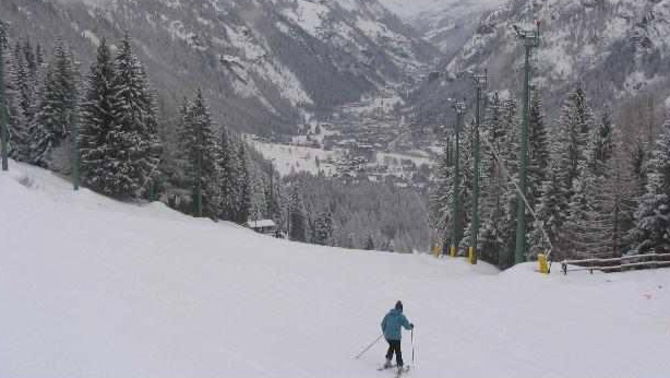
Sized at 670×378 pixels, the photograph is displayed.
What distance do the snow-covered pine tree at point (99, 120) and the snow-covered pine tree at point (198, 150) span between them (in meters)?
7.10

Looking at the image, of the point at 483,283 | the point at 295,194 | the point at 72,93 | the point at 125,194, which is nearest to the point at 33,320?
the point at 483,283

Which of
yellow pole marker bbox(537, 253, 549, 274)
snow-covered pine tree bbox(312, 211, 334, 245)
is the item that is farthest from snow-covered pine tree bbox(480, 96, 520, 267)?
snow-covered pine tree bbox(312, 211, 334, 245)

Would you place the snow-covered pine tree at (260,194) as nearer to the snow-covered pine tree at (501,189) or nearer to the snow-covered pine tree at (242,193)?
the snow-covered pine tree at (242,193)

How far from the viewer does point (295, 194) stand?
10419 cm

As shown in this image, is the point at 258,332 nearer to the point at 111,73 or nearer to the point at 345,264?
the point at 345,264

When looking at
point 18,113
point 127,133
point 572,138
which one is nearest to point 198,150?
point 127,133

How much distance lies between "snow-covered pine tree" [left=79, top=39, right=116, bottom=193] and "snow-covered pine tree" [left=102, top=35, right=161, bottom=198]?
0.28 metres

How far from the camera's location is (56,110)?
2185 inches

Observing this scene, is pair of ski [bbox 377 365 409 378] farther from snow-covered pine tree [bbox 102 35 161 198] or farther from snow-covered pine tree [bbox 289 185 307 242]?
snow-covered pine tree [bbox 289 185 307 242]

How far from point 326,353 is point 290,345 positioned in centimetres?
88

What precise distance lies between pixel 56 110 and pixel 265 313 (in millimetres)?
43068

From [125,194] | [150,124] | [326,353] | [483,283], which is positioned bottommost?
[326,353]

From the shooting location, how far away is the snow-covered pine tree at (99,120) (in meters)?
48.1

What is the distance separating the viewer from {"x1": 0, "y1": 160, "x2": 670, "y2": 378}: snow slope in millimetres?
14281
